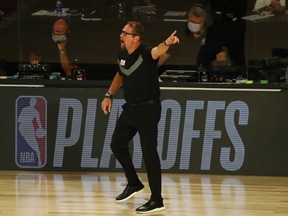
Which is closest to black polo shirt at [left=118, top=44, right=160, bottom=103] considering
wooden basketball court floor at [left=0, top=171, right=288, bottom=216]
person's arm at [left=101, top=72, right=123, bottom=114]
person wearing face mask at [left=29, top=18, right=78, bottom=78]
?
person's arm at [left=101, top=72, right=123, bottom=114]

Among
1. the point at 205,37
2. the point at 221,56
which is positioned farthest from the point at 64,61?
the point at 221,56

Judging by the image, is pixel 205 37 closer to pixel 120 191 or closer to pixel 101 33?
Answer: pixel 101 33

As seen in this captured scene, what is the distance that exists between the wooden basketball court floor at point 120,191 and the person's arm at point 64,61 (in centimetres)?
158

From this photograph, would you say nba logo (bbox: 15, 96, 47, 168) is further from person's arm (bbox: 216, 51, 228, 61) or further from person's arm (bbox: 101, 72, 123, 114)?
person's arm (bbox: 216, 51, 228, 61)

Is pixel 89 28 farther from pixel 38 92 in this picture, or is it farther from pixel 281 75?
pixel 281 75

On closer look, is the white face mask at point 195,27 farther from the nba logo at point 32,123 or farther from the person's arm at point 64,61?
the nba logo at point 32,123

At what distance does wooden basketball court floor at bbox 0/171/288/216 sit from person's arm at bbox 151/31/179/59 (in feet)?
5.47

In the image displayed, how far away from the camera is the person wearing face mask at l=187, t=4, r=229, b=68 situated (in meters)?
12.2

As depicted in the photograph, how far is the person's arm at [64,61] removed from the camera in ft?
40.5

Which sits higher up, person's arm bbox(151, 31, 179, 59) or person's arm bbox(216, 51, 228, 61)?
person's arm bbox(151, 31, 179, 59)

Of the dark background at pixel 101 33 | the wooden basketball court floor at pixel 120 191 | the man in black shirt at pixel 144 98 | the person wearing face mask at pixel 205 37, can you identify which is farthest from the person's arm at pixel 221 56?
the man in black shirt at pixel 144 98

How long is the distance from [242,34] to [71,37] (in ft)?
7.67

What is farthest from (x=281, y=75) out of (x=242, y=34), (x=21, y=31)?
(x=21, y=31)

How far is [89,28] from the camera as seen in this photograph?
12516 mm
